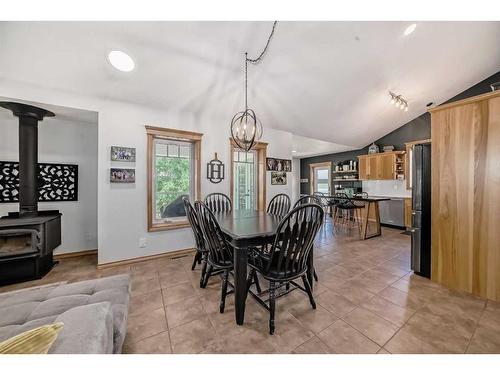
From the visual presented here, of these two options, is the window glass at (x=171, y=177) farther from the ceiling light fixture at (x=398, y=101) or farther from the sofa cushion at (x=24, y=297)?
the ceiling light fixture at (x=398, y=101)

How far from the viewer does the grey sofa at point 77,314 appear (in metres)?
0.81

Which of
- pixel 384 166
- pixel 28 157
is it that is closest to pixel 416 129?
pixel 384 166

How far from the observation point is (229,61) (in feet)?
8.33

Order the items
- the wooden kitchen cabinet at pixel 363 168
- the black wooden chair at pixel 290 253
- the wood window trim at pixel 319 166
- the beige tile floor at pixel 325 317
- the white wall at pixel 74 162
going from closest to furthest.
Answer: the beige tile floor at pixel 325 317 → the black wooden chair at pixel 290 253 → the white wall at pixel 74 162 → the wooden kitchen cabinet at pixel 363 168 → the wood window trim at pixel 319 166

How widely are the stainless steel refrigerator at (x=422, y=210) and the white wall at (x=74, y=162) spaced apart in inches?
187

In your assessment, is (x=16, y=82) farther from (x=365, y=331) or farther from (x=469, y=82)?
(x=469, y=82)

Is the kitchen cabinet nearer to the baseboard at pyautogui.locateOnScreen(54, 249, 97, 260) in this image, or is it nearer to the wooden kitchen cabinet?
the wooden kitchen cabinet

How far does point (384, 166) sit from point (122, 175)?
6.09 metres

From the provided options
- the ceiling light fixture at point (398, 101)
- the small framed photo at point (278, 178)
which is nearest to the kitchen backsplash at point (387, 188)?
the ceiling light fixture at point (398, 101)

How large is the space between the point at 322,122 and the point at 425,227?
278 cm

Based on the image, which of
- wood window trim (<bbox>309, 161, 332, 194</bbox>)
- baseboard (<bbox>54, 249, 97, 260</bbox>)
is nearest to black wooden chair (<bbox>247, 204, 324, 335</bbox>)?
baseboard (<bbox>54, 249, 97, 260</bbox>)

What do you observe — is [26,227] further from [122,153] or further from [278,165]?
[278,165]

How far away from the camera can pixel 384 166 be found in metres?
5.50
